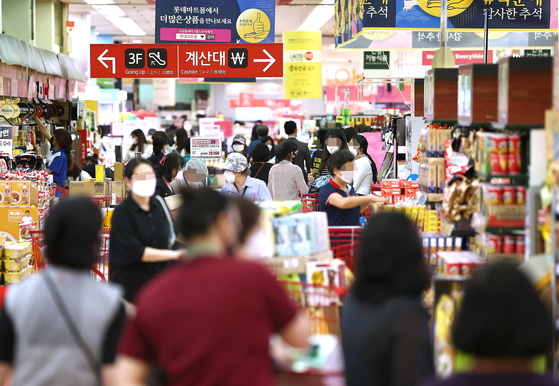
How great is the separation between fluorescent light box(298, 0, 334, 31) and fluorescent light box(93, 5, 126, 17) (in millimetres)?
5362

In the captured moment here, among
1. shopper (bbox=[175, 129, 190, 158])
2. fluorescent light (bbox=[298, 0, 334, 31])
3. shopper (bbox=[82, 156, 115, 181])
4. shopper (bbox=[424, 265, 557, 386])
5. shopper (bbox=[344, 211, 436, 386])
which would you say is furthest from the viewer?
fluorescent light (bbox=[298, 0, 334, 31])

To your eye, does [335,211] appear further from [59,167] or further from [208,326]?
[59,167]

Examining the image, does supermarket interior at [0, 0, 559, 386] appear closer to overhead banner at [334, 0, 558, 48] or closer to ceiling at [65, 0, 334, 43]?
overhead banner at [334, 0, 558, 48]

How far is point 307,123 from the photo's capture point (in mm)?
21391

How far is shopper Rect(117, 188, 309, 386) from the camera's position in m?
2.00

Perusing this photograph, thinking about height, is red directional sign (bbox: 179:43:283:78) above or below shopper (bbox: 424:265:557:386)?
above

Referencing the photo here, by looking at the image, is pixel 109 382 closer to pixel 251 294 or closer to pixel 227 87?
pixel 251 294

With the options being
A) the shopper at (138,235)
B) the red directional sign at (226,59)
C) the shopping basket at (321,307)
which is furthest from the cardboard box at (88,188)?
the shopping basket at (321,307)

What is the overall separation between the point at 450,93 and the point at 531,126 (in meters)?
1.50

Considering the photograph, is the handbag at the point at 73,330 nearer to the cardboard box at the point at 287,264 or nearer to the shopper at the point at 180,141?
the cardboard box at the point at 287,264

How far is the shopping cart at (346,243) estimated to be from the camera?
507 cm

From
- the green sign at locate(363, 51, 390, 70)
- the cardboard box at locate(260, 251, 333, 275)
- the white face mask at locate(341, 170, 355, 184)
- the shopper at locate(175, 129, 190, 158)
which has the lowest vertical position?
the cardboard box at locate(260, 251, 333, 275)

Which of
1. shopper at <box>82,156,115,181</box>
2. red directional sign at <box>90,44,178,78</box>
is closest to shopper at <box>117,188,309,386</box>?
red directional sign at <box>90,44,178,78</box>

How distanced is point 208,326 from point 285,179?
18.4ft
